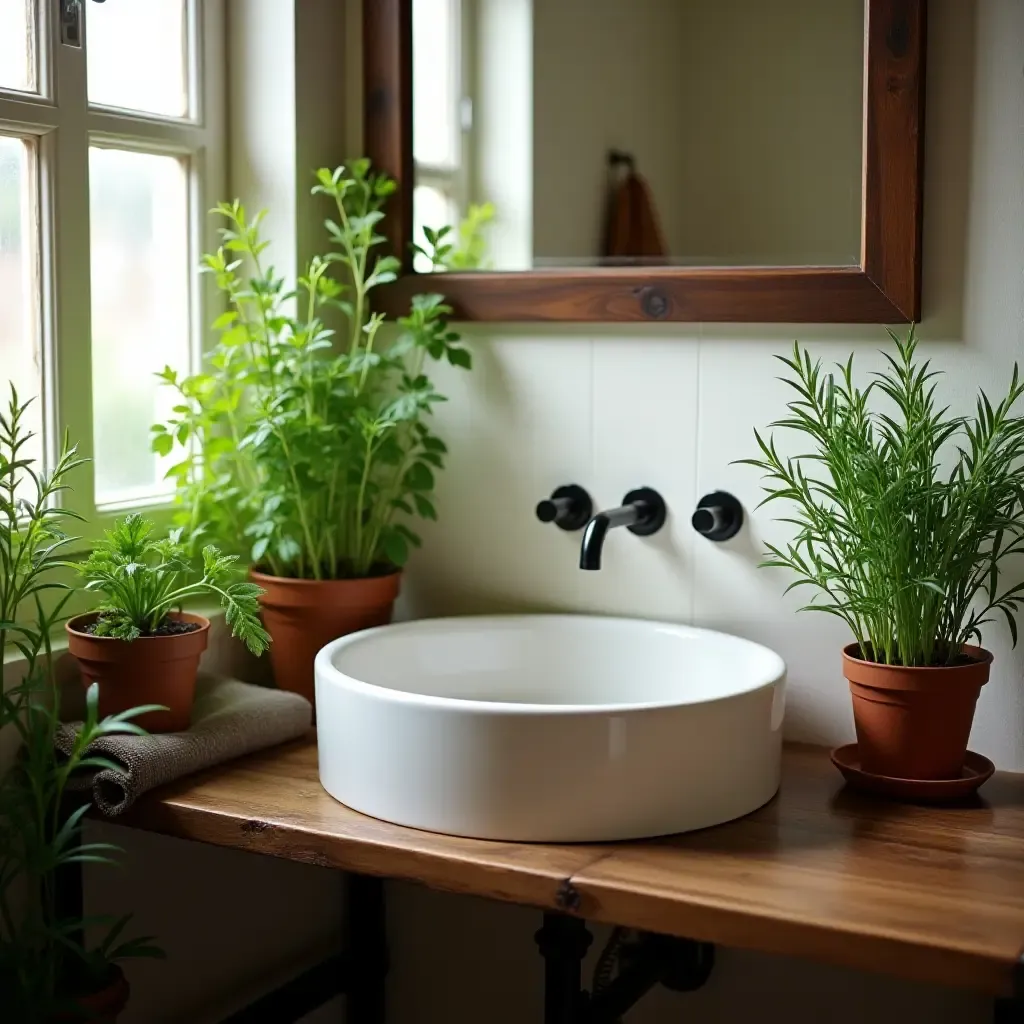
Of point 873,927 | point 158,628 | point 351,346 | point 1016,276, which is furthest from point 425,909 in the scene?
point 1016,276

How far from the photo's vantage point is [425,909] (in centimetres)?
212

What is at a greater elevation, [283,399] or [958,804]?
[283,399]

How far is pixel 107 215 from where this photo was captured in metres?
1.84

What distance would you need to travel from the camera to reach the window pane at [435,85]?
77.9 inches

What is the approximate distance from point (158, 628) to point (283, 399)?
0.35 metres

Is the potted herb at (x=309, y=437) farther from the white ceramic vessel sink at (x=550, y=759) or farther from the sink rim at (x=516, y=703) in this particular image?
the white ceramic vessel sink at (x=550, y=759)

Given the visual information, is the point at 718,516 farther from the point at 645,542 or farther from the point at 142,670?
the point at 142,670

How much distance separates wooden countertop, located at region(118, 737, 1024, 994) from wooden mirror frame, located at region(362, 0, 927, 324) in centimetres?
58

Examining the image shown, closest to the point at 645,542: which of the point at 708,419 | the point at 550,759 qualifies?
the point at 708,419

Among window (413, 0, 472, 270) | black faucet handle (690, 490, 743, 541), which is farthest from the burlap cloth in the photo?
window (413, 0, 472, 270)

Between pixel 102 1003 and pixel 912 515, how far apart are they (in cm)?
102

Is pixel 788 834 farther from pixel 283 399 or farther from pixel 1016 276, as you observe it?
pixel 283 399

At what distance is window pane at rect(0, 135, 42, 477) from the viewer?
169 cm

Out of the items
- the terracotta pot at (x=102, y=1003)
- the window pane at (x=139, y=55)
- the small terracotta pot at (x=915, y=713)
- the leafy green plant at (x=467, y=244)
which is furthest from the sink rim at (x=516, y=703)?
the window pane at (x=139, y=55)
